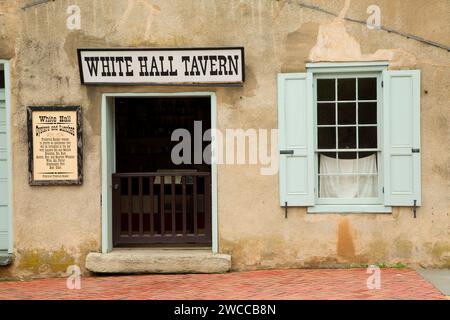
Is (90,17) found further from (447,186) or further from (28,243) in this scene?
(447,186)

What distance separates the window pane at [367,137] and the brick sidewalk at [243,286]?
1.79m

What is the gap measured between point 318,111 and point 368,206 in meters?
1.53

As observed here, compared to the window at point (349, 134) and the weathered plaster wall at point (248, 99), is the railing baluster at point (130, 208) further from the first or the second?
the window at point (349, 134)

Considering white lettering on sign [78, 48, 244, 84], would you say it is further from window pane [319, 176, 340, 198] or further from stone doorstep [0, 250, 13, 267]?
stone doorstep [0, 250, 13, 267]

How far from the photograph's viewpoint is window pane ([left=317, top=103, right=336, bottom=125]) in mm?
9812

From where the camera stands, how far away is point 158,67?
31.7ft

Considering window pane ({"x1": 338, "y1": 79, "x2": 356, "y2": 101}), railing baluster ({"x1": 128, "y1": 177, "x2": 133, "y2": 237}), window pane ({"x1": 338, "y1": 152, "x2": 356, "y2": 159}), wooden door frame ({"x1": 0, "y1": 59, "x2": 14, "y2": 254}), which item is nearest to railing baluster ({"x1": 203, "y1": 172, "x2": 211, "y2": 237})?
railing baluster ({"x1": 128, "y1": 177, "x2": 133, "y2": 237})

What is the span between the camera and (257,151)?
381 inches

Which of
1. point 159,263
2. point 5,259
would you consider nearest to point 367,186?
point 159,263

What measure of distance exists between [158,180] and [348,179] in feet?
10.4

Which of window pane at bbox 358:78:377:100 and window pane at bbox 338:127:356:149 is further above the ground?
window pane at bbox 358:78:377:100

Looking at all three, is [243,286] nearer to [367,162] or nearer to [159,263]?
[159,263]

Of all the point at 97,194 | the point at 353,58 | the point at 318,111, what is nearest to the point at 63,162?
the point at 97,194
